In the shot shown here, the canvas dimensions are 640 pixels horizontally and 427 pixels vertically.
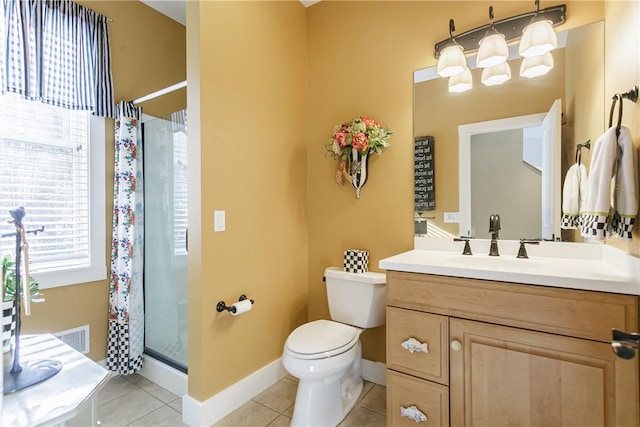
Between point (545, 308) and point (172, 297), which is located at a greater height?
point (545, 308)

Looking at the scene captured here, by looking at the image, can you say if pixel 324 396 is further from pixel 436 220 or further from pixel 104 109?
pixel 104 109

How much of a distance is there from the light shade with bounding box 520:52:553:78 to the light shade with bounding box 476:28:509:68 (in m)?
0.11

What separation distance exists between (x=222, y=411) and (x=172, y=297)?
31.0 inches

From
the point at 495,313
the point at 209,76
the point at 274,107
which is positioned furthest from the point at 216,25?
the point at 495,313

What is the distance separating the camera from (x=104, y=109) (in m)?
2.17

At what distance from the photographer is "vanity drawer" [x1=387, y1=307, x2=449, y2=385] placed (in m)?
1.40

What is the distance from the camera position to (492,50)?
167cm

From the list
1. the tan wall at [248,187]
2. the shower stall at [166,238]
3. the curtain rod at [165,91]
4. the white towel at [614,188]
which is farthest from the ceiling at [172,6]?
the white towel at [614,188]

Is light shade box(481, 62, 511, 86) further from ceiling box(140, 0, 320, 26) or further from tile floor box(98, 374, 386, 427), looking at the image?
tile floor box(98, 374, 386, 427)

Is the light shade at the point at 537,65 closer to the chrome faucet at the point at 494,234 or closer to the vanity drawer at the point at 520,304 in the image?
the chrome faucet at the point at 494,234

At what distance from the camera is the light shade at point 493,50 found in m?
1.66

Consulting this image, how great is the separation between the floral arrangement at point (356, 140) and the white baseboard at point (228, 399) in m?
1.37

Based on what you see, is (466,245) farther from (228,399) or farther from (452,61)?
(228,399)

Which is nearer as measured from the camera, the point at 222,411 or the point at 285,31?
the point at 222,411
